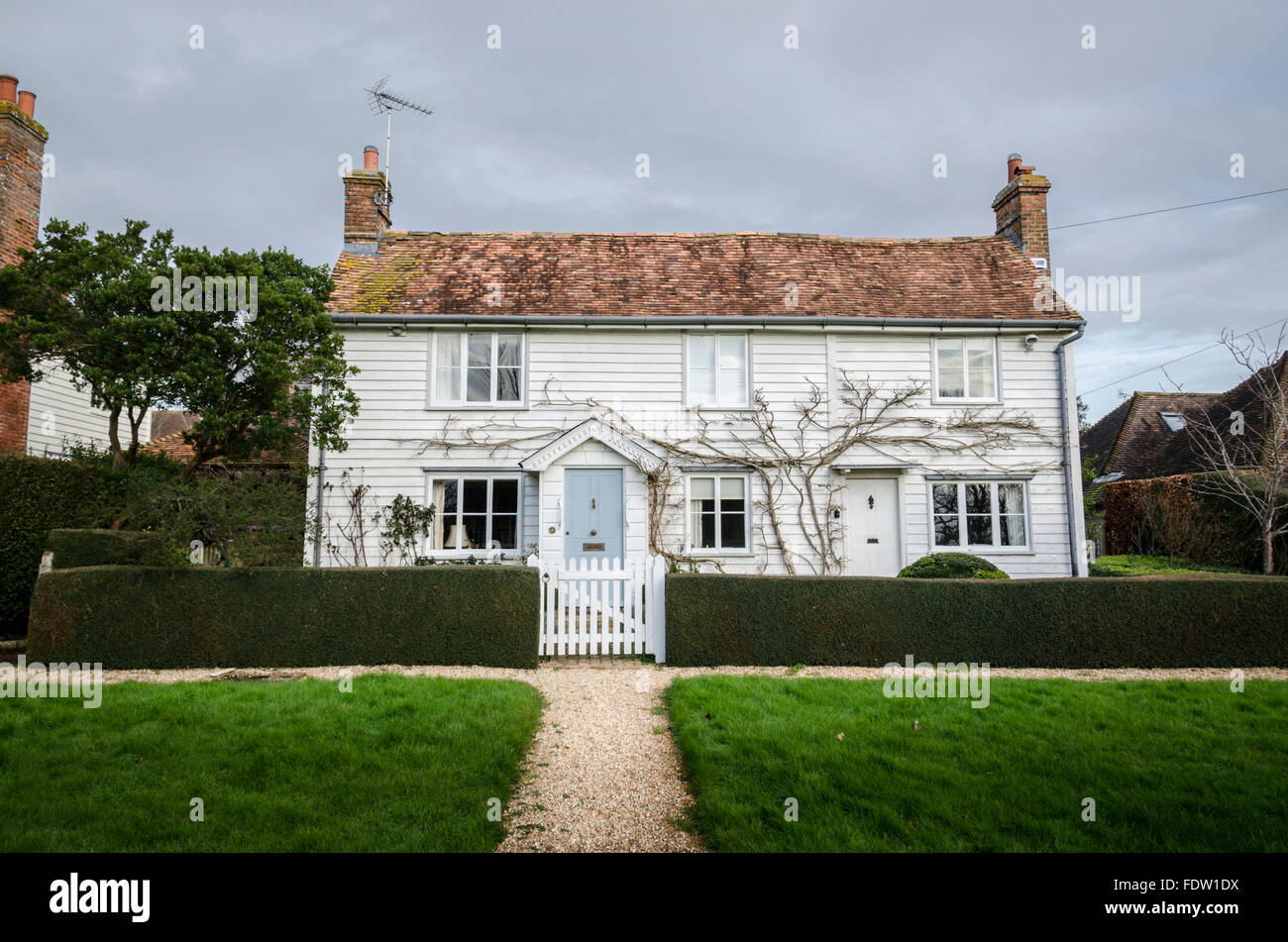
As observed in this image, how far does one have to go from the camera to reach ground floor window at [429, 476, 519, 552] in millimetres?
14156

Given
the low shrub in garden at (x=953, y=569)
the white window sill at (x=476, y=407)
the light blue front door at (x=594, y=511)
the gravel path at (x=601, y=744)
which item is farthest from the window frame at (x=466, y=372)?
the low shrub in garden at (x=953, y=569)

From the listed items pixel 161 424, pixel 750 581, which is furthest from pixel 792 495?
pixel 161 424

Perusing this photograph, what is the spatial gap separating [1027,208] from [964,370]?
515 cm

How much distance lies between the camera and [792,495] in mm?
14586

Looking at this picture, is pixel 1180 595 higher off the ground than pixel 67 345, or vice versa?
pixel 67 345

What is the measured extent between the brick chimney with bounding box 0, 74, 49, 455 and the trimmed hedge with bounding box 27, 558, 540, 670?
791 centimetres

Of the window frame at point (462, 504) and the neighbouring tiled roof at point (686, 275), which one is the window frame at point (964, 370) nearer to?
the neighbouring tiled roof at point (686, 275)

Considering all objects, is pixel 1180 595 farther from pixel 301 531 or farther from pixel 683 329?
pixel 301 531

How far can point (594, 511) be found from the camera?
1390 centimetres

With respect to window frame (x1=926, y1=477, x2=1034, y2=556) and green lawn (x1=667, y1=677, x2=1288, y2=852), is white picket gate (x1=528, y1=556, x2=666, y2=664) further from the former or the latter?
window frame (x1=926, y1=477, x2=1034, y2=556)

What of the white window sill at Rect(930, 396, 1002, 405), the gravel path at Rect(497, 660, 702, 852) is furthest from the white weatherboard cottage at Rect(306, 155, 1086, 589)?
the gravel path at Rect(497, 660, 702, 852)

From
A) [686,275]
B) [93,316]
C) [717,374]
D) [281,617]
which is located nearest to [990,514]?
[717,374]
